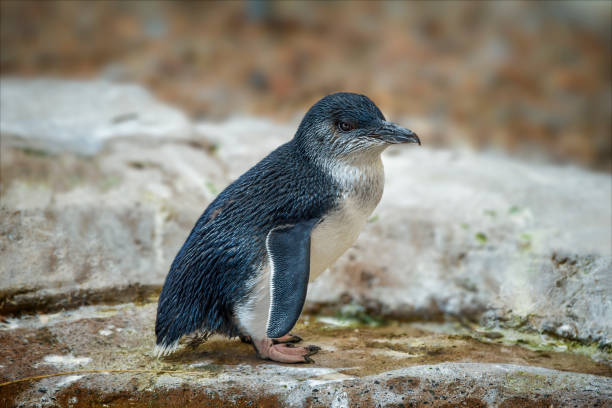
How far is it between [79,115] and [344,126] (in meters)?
2.78

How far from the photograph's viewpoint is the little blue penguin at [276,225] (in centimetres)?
229

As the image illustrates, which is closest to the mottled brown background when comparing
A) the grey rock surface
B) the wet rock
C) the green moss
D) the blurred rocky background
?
the blurred rocky background

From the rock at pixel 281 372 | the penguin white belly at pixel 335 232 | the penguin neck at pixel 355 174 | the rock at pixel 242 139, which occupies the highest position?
the rock at pixel 242 139

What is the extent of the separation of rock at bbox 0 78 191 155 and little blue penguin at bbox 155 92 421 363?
1.65 metres

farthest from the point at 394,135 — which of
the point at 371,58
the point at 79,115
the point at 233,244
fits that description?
the point at 371,58

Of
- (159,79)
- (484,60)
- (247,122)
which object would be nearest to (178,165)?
(247,122)

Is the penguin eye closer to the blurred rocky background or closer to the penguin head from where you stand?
the penguin head

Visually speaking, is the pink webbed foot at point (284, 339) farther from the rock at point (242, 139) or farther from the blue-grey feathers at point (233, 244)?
the rock at point (242, 139)

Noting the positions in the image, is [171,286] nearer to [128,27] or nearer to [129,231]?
[129,231]

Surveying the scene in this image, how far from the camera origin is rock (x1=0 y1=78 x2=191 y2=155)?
12.7 ft

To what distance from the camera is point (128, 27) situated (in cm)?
648

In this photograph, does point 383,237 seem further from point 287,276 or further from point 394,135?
point 287,276

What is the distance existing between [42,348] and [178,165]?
4.86ft

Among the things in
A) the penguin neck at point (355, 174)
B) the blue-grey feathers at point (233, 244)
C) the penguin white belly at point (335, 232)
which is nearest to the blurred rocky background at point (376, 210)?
the blue-grey feathers at point (233, 244)
